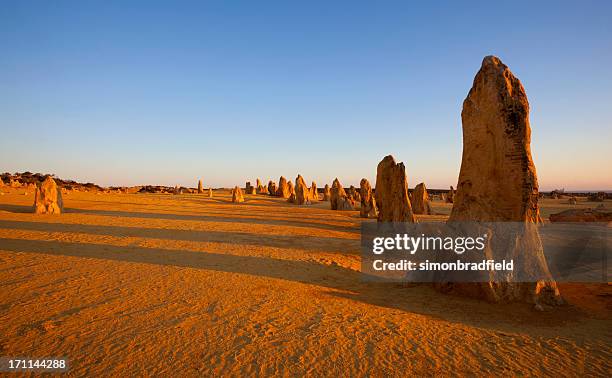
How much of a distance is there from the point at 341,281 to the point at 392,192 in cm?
729

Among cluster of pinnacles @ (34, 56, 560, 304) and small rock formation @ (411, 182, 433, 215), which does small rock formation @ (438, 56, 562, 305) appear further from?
small rock formation @ (411, 182, 433, 215)

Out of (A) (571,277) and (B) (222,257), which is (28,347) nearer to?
(B) (222,257)

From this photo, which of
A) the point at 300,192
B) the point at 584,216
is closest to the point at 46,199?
the point at 300,192

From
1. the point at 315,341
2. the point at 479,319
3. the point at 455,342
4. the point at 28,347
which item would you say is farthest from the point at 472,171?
the point at 28,347

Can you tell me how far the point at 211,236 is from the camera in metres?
13.8

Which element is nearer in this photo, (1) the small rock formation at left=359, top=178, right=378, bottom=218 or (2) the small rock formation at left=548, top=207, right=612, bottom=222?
(2) the small rock formation at left=548, top=207, right=612, bottom=222

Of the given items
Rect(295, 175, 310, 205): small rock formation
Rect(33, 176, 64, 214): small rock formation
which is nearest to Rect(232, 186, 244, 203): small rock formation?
Rect(295, 175, 310, 205): small rock formation

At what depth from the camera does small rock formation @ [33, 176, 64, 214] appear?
17266 mm

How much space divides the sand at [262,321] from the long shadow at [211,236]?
2881 millimetres

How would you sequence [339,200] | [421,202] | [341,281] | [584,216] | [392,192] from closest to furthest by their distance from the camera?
[341,281]
[392,192]
[584,216]
[421,202]
[339,200]

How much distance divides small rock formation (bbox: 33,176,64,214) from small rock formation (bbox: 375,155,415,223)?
18345 millimetres

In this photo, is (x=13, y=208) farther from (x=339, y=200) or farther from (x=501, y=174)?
(x=501, y=174)

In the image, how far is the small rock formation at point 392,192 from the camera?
13938mm

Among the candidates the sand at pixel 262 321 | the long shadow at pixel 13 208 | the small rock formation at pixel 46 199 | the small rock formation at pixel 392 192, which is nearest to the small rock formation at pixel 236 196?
the long shadow at pixel 13 208
